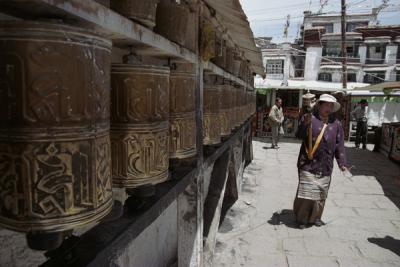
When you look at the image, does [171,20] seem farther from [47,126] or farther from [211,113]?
[47,126]

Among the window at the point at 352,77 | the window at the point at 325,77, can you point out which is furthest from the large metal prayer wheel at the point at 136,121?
the window at the point at 352,77

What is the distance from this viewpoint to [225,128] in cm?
327

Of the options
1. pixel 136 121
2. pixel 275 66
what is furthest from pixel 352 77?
pixel 136 121

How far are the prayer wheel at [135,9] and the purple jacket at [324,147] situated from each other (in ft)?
12.4

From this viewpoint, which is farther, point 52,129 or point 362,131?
point 362,131

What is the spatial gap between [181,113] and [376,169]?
930cm

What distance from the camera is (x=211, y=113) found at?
2.69m

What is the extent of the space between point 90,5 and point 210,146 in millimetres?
2061

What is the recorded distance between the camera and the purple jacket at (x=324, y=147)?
472 cm

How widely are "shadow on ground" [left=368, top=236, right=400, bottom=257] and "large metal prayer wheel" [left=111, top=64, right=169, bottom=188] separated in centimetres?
428

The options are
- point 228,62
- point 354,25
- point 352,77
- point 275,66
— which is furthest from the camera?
point 354,25

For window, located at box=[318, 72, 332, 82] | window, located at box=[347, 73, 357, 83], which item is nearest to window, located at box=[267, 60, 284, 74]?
window, located at box=[318, 72, 332, 82]

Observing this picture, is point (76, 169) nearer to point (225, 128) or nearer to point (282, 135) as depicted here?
point (225, 128)

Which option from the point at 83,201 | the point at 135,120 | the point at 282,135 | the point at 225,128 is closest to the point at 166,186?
the point at 135,120
